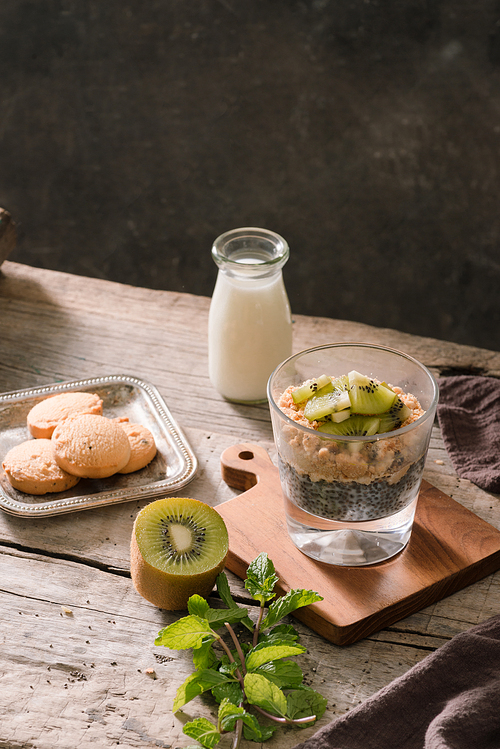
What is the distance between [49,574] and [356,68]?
249 centimetres

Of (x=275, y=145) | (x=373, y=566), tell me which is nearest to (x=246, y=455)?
(x=373, y=566)

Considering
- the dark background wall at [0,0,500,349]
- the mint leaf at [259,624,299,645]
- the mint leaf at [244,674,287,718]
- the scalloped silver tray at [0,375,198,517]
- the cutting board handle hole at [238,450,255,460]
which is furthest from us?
the dark background wall at [0,0,500,349]

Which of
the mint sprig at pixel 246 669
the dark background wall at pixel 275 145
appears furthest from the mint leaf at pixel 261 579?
the dark background wall at pixel 275 145

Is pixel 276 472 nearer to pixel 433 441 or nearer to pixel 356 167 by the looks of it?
pixel 433 441

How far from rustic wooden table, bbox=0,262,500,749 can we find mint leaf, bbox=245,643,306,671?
0.26ft

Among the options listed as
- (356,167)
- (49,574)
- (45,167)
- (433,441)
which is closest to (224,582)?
(49,574)

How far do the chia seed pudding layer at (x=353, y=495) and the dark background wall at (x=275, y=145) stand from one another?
231cm

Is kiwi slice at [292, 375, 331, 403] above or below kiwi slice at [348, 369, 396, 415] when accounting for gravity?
below

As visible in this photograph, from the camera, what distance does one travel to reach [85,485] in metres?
1.08

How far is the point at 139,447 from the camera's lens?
1104 mm

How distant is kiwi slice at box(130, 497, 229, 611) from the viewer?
847 mm

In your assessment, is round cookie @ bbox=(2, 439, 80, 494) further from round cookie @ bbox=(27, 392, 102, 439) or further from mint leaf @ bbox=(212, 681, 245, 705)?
mint leaf @ bbox=(212, 681, 245, 705)

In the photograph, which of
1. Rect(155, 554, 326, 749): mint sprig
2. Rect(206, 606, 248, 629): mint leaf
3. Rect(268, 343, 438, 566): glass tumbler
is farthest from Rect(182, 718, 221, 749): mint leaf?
Rect(268, 343, 438, 566): glass tumbler

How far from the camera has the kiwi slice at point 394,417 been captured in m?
0.86
